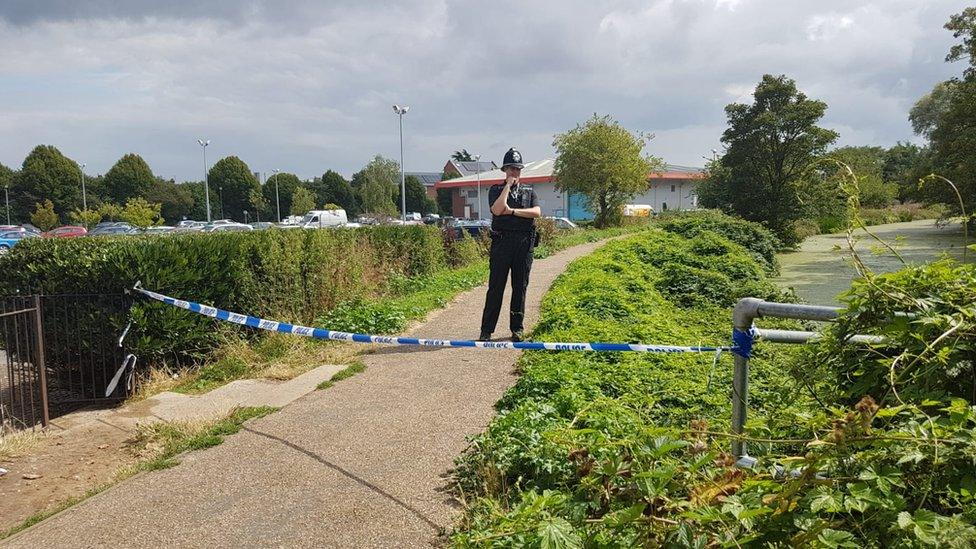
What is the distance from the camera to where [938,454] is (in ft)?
5.48

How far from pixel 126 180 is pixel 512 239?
67.1 meters

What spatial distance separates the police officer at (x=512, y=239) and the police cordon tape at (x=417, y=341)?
31.9 inches

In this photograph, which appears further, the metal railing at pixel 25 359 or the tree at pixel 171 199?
the tree at pixel 171 199

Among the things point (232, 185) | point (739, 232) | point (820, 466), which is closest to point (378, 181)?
point (232, 185)

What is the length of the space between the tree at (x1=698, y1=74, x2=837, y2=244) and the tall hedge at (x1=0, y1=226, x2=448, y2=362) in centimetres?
2535

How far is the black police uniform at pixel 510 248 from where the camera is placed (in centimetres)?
689

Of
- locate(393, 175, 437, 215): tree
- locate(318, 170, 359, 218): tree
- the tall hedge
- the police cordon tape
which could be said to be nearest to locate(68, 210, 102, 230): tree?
locate(318, 170, 359, 218): tree

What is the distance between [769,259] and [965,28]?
42.7 ft

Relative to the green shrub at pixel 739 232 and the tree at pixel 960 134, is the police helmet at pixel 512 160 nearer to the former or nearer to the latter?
the green shrub at pixel 739 232

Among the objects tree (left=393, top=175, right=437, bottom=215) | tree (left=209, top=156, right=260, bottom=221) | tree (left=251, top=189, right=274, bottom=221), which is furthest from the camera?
tree (left=393, top=175, right=437, bottom=215)

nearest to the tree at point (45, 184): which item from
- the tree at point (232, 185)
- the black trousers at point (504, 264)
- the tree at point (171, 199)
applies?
the tree at point (171, 199)

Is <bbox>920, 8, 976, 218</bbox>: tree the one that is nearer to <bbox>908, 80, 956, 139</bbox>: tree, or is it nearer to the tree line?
the tree line

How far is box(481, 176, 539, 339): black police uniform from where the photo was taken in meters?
6.89

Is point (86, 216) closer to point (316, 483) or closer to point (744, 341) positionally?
point (316, 483)
